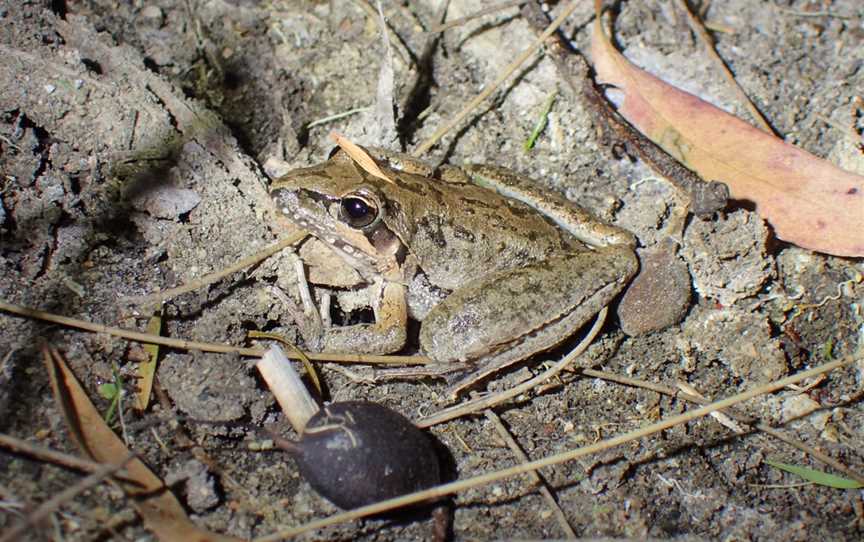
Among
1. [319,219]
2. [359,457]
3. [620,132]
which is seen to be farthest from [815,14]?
[359,457]

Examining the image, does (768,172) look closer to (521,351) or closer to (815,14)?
(815,14)

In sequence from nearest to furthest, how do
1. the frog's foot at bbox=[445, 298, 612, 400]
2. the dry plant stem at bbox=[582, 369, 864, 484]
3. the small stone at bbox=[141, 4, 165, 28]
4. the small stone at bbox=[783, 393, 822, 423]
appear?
the dry plant stem at bbox=[582, 369, 864, 484]
the frog's foot at bbox=[445, 298, 612, 400]
the small stone at bbox=[783, 393, 822, 423]
the small stone at bbox=[141, 4, 165, 28]

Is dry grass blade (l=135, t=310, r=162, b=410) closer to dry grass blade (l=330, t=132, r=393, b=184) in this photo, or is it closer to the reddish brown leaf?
dry grass blade (l=330, t=132, r=393, b=184)

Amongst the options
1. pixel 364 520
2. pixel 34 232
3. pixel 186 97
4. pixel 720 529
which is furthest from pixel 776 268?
pixel 34 232

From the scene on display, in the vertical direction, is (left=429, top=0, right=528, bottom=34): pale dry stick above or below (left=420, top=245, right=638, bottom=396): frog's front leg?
above

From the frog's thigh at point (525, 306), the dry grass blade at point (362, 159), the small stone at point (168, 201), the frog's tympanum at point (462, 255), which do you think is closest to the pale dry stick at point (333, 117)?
the frog's tympanum at point (462, 255)

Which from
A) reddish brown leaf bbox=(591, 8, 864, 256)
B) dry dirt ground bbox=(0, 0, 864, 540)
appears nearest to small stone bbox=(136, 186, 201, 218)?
dry dirt ground bbox=(0, 0, 864, 540)

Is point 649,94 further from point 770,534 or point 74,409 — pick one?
point 74,409
